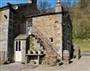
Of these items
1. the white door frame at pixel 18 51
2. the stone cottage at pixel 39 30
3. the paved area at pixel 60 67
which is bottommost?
the paved area at pixel 60 67

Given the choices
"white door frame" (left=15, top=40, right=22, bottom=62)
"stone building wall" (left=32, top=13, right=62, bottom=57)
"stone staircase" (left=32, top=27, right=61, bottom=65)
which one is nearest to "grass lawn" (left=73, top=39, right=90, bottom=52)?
"stone staircase" (left=32, top=27, right=61, bottom=65)

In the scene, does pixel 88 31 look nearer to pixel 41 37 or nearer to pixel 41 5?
pixel 41 5

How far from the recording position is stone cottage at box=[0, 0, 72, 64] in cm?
3475

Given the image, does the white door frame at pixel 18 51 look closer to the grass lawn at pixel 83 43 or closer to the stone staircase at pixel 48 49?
the stone staircase at pixel 48 49

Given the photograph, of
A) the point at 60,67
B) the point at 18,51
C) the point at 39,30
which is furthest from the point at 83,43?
the point at 60,67

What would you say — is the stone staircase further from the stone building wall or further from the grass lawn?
the grass lawn

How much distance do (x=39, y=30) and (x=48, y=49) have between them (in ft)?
10.9

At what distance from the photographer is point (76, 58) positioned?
34000 millimetres

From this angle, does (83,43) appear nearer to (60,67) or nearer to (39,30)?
(39,30)

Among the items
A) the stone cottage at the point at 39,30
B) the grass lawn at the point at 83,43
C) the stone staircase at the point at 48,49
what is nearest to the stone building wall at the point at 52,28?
the stone cottage at the point at 39,30

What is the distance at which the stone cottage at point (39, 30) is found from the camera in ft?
114

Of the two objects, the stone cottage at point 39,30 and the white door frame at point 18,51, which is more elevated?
the stone cottage at point 39,30

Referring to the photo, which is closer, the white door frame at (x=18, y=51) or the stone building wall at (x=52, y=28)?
Result: the stone building wall at (x=52, y=28)

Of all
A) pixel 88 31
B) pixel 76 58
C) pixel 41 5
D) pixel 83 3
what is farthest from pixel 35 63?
pixel 83 3
